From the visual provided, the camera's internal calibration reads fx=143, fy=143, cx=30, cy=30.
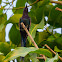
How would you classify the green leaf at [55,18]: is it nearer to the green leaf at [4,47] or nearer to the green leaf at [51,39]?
the green leaf at [51,39]

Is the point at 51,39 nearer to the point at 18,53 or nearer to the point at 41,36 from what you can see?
the point at 41,36

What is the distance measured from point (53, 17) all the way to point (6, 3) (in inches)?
8.3

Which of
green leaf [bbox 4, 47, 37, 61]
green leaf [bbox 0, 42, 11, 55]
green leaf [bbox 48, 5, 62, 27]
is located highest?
green leaf [bbox 48, 5, 62, 27]

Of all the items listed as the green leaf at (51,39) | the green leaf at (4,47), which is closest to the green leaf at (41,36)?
the green leaf at (51,39)

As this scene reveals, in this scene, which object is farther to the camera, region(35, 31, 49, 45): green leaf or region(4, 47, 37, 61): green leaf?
region(35, 31, 49, 45): green leaf

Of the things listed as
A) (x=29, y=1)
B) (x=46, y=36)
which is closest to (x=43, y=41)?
(x=46, y=36)

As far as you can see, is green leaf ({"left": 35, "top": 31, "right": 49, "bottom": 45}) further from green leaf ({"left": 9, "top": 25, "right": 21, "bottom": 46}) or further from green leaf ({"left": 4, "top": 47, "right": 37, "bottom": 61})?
green leaf ({"left": 4, "top": 47, "right": 37, "bottom": 61})

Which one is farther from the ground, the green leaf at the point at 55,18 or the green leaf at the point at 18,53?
the green leaf at the point at 55,18

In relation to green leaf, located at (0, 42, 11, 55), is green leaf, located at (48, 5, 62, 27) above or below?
above

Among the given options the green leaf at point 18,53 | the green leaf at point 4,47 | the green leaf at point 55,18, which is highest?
the green leaf at point 55,18

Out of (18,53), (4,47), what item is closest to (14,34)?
(4,47)

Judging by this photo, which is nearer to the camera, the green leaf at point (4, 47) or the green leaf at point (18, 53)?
the green leaf at point (18, 53)

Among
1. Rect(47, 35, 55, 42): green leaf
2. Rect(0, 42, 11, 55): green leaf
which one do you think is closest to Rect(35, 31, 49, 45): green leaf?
Rect(47, 35, 55, 42): green leaf

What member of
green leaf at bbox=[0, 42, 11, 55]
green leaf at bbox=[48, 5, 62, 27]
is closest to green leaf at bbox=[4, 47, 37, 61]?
green leaf at bbox=[0, 42, 11, 55]
